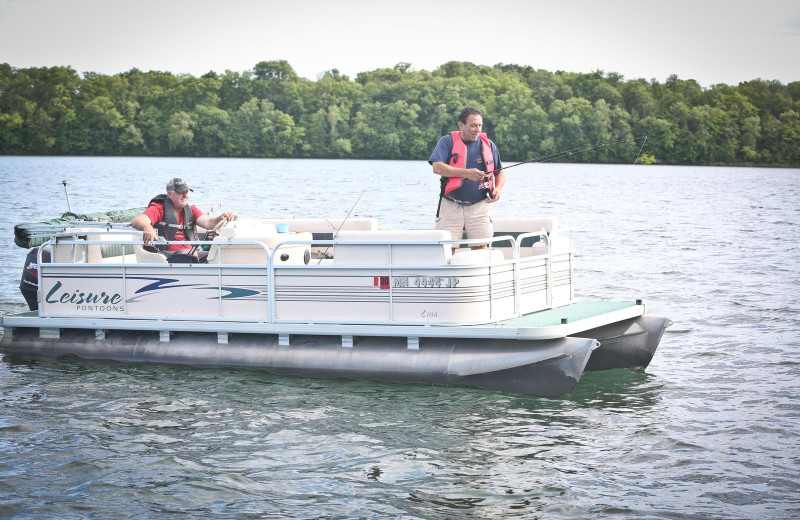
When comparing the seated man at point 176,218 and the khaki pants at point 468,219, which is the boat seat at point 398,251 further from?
the seated man at point 176,218

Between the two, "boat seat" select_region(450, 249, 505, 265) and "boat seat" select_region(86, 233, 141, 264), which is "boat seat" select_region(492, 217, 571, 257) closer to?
"boat seat" select_region(450, 249, 505, 265)

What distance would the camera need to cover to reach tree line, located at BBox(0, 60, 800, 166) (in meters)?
91.9

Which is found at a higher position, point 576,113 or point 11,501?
point 576,113

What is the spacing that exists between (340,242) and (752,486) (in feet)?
14.1

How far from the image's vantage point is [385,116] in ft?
324

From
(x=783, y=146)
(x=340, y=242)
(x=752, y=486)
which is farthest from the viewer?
(x=783, y=146)

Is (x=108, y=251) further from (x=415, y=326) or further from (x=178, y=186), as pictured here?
(x=415, y=326)

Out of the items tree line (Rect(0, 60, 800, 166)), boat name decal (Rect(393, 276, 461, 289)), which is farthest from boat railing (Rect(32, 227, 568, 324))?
tree line (Rect(0, 60, 800, 166))

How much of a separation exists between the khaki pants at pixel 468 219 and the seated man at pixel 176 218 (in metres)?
2.38

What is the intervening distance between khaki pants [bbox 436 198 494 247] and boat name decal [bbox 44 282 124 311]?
3.62 m

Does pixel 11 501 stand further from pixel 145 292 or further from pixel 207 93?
pixel 207 93

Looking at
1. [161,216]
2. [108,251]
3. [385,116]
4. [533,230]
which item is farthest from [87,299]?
[385,116]

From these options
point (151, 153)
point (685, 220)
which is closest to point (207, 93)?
point (151, 153)

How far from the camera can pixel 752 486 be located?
7523mm
